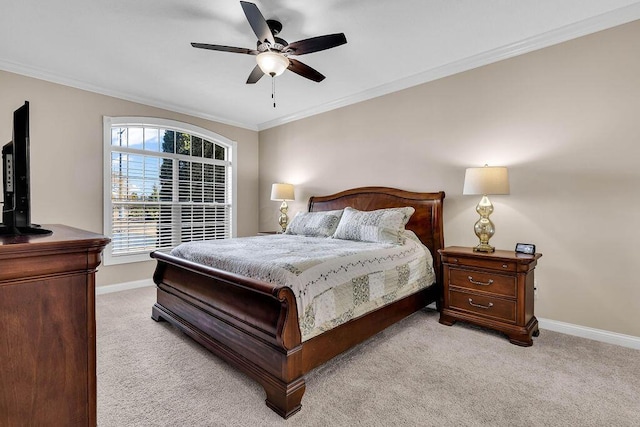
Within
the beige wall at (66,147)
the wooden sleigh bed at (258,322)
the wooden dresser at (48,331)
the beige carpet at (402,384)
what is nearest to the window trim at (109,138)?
the beige wall at (66,147)

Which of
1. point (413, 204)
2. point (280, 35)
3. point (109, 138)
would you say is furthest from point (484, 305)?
point (109, 138)

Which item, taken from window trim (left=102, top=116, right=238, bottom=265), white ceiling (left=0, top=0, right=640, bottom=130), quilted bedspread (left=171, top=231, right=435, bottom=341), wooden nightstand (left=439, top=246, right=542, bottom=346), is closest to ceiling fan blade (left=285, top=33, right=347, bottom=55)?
white ceiling (left=0, top=0, right=640, bottom=130)

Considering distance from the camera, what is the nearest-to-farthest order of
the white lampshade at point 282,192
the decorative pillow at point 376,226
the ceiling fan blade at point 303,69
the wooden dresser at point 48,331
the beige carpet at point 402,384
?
1. the wooden dresser at point 48,331
2. the beige carpet at point 402,384
3. the ceiling fan blade at point 303,69
4. the decorative pillow at point 376,226
5. the white lampshade at point 282,192

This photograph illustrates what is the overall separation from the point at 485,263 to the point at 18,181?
10.1ft

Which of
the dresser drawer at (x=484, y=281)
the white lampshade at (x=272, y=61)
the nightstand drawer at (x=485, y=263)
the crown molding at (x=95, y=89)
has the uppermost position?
the crown molding at (x=95, y=89)

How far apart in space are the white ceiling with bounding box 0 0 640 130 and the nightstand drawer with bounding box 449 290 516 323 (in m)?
2.37

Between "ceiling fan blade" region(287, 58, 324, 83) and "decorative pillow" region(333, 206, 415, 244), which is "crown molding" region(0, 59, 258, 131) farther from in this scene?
"decorative pillow" region(333, 206, 415, 244)

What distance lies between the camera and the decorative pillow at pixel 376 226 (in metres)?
3.24

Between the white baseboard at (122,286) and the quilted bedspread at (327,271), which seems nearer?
A: the quilted bedspread at (327,271)

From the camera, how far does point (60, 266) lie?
921 mm

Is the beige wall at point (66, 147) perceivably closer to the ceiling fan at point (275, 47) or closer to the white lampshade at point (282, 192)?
the white lampshade at point (282, 192)

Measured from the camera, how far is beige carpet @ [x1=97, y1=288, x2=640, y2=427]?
1.70 m

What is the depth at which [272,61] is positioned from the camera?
2504mm

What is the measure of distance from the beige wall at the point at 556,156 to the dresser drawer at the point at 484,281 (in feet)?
1.81
